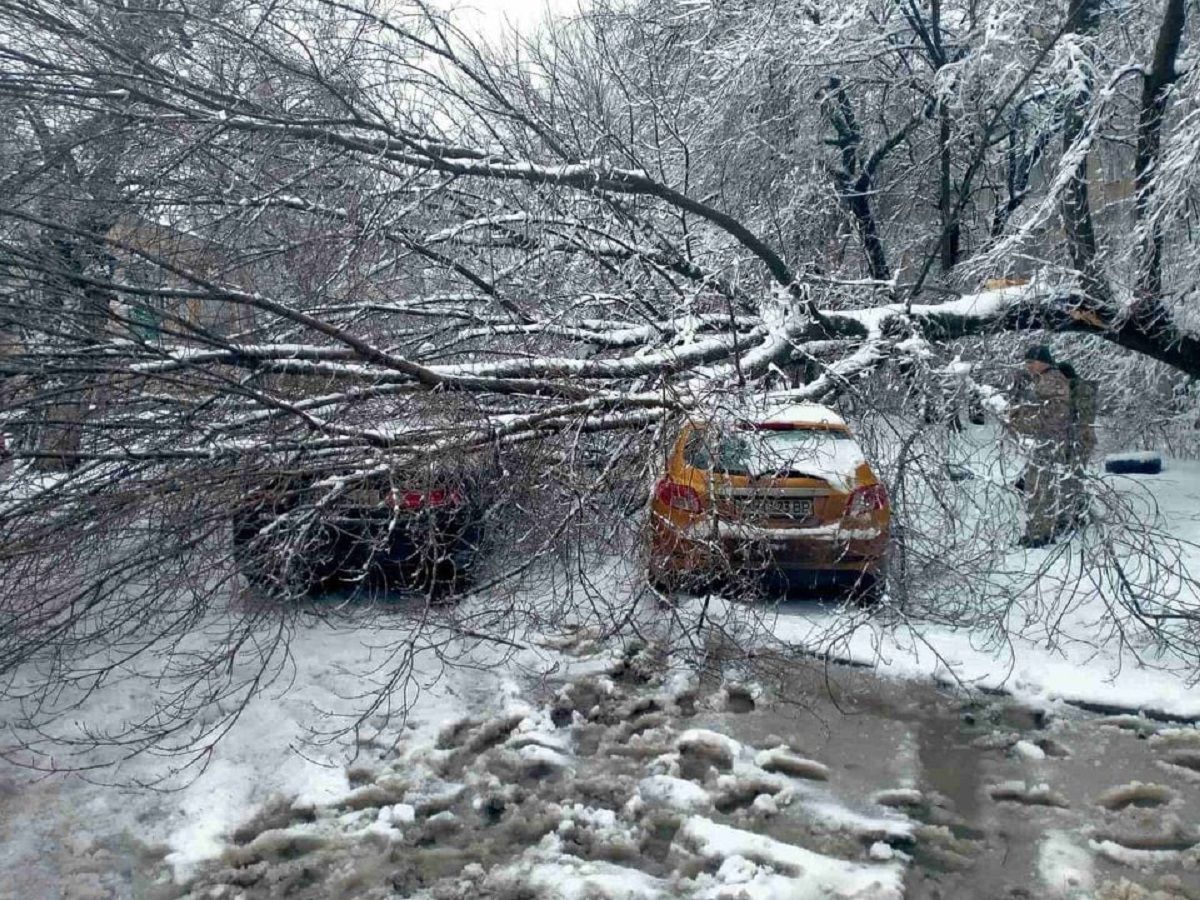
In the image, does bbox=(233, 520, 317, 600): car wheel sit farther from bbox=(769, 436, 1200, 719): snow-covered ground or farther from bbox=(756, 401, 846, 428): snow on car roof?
bbox=(769, 436, 1200, 719): snow-covered ground

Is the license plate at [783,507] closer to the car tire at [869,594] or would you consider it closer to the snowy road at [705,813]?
the car tire at [869,594]

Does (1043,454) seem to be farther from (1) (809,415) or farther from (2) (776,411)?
(2) (776,411)

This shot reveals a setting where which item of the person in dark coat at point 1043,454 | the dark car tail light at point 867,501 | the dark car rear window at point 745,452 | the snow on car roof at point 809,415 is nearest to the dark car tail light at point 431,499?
the dark car rear window at point 745,452

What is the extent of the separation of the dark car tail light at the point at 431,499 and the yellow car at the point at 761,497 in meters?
0.89

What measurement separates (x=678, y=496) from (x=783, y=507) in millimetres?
945

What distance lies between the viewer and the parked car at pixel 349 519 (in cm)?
447

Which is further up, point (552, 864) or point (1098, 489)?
point (1098, 489)

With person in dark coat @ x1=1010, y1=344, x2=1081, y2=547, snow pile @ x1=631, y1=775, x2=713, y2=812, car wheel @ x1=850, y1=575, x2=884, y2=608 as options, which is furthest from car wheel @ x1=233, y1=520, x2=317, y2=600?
person in dark coat @ x1=1010, y1=344, x2=1081, y2=547

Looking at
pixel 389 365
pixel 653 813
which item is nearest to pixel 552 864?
pixel 653 813

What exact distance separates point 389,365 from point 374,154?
1570 mm

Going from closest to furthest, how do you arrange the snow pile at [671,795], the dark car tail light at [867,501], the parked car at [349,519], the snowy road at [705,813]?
the snowy road at [705,813] < the parked car at [349,519] < the snow pile at [671,795] < the dark car tail light at [867,501]

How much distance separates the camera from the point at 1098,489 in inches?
213

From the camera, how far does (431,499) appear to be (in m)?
4.61

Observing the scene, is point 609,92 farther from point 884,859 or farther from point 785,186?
point 884,859
